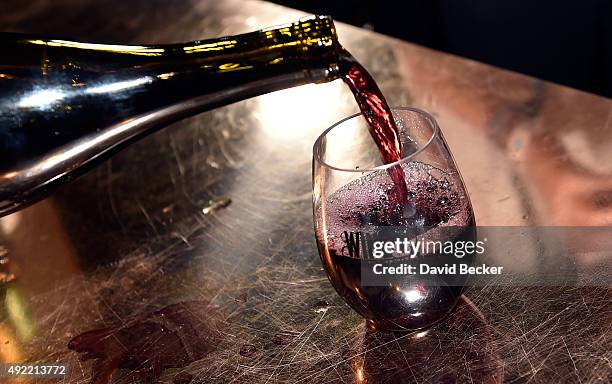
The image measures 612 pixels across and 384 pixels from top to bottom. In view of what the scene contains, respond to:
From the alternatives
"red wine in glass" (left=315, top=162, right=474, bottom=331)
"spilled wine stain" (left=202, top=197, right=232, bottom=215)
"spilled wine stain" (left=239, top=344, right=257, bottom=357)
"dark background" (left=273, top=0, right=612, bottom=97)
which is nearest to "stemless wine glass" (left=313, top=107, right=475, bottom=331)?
"red wine in glass" (left=315, top=162, right=474, bottom=331)

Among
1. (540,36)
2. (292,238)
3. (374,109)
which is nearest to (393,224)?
(374,109)

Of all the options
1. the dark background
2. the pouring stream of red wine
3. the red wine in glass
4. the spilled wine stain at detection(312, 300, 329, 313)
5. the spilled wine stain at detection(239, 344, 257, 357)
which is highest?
the pouring stream of red wine

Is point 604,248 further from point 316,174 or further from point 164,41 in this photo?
point 164,41

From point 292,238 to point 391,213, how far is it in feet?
0.93

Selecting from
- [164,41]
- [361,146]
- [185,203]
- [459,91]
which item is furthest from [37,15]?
[361,146]

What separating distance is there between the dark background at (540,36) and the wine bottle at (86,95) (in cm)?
102

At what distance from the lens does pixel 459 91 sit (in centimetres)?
114

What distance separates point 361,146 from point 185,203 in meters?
0.37

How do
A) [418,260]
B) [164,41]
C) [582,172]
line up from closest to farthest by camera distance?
1. [418,260]
2. [582,172]
3. [164,41]

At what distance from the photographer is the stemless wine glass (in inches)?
27.2

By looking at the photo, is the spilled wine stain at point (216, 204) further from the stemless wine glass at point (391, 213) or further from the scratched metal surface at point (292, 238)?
the stemless wine glass at point (391, 213)

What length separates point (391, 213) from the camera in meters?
0.69

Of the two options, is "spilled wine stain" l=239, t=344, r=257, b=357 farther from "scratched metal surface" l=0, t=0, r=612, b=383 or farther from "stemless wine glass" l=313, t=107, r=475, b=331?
"stemless wine glass" l=313, t=107, r=475, b=331

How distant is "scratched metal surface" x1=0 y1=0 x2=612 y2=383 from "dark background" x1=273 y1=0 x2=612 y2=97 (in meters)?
0.43
